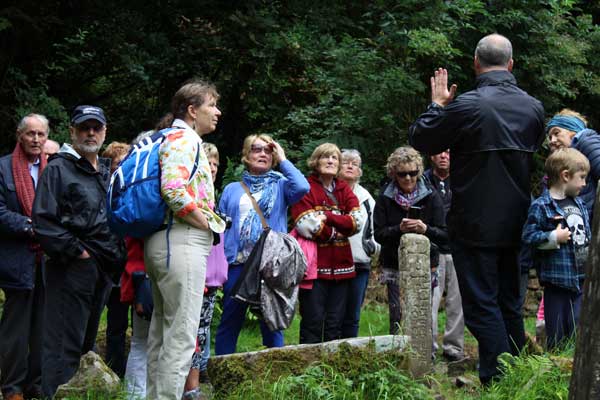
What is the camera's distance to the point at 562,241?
6.27m

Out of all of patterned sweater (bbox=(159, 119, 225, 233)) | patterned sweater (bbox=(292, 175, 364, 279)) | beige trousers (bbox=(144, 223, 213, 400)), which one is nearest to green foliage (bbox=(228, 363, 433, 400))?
beige trousers (bbox=(144, 223, 213, 400))

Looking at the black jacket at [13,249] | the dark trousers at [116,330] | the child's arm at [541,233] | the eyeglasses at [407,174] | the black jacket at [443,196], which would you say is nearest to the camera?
the child's arm at [541,233]

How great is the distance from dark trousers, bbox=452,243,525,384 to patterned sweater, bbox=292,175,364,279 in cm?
198

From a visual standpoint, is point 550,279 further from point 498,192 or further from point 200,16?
point 200,16

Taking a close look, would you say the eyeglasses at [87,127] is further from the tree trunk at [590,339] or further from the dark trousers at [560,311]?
the tree trunk at [590,339]

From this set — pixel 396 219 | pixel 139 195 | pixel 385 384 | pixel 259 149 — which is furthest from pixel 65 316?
pixel 396 219

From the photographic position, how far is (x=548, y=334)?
657cm

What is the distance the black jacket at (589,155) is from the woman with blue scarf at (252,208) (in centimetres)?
225

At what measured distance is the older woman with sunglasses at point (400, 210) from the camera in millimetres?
7957

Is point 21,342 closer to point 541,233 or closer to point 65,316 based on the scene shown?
point 65,316

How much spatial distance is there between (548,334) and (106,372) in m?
3.41

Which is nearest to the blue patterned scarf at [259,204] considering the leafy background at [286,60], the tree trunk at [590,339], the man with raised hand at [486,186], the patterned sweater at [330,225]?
the patterned sweater at [330,225]

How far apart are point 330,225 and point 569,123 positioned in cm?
226

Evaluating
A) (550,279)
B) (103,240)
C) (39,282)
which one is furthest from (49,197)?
(550,279)
